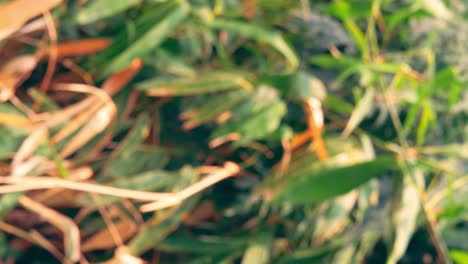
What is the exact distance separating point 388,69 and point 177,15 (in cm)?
17

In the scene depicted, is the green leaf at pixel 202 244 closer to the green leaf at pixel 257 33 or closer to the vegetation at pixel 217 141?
the vegetation at pixel 217 141

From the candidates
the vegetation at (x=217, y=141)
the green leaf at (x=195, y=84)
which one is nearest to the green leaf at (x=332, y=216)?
the vegetation at (x=217, y=141)

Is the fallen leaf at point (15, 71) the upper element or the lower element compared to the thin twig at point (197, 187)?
upper

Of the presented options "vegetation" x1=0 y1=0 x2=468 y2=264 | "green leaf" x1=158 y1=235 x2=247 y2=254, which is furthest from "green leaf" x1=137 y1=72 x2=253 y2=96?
"green leaf" x1=158 y1=235 x2=247 y2=254

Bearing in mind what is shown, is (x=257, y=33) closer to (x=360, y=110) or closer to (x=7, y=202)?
(x=360, y=110)

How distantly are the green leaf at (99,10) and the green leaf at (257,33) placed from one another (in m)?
0.07

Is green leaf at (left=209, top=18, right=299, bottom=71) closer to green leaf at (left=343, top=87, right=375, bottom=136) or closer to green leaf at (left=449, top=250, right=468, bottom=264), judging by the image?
green leaf at (left=343, top=87, right=375, bottom=136)

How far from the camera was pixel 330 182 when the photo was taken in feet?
1.44

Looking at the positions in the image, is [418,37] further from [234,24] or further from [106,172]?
[106,172]

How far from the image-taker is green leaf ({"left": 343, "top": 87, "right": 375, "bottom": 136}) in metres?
0.46

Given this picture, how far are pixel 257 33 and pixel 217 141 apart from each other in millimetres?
95

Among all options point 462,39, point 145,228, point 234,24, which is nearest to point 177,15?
point 234,24

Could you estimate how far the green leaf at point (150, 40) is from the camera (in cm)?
44

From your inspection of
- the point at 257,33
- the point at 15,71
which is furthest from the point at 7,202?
the point at 257,33
